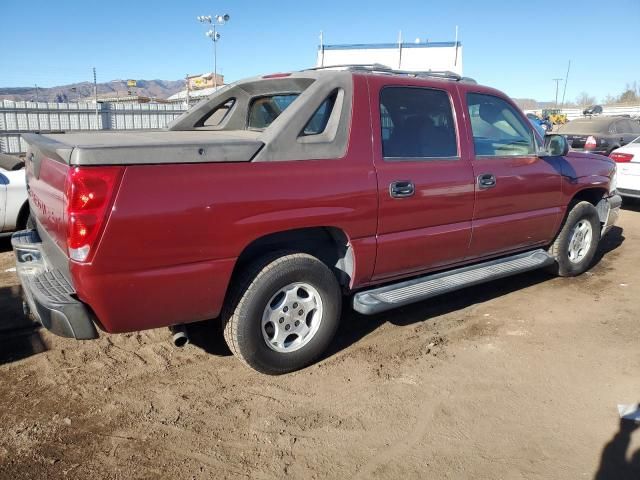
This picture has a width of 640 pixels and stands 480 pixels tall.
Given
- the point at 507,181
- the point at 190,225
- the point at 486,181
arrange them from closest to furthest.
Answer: the point at 190,225 < the point at 486,181 < the point at 507,181

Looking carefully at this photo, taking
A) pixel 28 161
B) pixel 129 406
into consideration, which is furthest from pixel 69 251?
pixel 28 161

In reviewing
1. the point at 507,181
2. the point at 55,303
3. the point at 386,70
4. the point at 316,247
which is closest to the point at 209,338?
the point at 316,247

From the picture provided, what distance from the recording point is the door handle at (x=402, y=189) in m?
3.69

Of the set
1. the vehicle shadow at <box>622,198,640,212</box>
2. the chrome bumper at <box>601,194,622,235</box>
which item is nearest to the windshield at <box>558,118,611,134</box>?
the vehicle shadow at <box>622,198,640,212</box>

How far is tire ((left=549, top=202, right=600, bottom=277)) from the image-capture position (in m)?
5.38

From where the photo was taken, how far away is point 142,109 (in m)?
17.6

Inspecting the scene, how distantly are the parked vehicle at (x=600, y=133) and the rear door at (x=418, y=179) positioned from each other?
10684 millimetres

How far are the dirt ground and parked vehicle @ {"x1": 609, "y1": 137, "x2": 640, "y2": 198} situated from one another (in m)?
5.38

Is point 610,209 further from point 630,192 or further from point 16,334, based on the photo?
point 16,334

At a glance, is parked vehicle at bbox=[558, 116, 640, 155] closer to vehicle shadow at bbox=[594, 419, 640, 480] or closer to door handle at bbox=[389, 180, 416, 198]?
door handle at bbox=[389, 180, 416, 198]

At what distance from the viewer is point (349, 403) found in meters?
3.26

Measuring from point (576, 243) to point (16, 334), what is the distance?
5.27 metres

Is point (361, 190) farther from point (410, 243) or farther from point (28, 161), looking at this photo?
point (28, 161)

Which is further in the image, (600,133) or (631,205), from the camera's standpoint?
(600,133)
